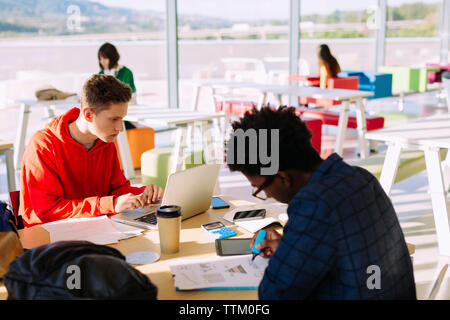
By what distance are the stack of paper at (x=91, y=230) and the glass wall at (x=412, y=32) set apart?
10.2 meters

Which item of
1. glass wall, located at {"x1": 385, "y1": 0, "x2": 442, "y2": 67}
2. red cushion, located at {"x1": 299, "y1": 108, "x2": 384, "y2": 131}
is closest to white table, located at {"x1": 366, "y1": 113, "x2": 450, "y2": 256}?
red cushion, located at {"x1": 299, "y1": 108, "x2": 384, "y2": 131}

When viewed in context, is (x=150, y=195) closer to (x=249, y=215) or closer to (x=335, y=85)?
(x=249, y=215)

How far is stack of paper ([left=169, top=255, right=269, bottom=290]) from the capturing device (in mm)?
1381

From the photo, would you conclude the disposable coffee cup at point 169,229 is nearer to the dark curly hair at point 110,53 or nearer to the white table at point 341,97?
the white table at point 341,97

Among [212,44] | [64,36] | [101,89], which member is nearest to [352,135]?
[212,44]

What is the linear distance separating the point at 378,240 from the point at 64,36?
6.03 metres

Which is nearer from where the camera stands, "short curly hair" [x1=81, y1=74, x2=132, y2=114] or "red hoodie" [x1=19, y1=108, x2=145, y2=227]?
"red hoodie" [x1=19, y1=108, x2=145, y2=227]

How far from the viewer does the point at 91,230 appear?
1827 millimetres

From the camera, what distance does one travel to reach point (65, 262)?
1.10m

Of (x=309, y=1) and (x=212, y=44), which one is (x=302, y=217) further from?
(x=309, y=1)

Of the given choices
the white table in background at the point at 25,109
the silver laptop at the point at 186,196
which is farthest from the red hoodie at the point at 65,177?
the white table in background at the point at 25,109

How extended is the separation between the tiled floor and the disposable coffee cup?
63.4 inches

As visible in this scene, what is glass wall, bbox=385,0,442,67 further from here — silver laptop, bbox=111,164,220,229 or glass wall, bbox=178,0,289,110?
silver laptop, bbox=111,164,220,229

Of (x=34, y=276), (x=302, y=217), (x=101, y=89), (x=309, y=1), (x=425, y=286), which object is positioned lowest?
(x=425, y=286)
